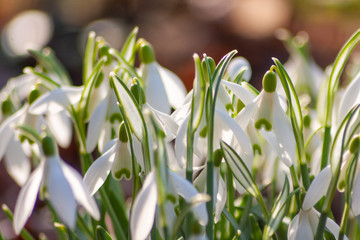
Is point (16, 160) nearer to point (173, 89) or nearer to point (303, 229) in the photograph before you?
point (173, 89)

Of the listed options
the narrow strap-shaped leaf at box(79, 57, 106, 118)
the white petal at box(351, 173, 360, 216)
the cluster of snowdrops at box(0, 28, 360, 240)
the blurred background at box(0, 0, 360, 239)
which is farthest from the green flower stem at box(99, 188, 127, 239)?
the blurred background at box(0, 0, 360, 239)

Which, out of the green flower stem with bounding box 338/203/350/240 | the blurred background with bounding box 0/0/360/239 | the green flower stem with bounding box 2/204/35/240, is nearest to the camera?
the green flower stem with bounding box 338/203/350/240

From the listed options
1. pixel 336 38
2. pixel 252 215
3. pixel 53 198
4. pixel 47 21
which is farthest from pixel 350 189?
pixel 47 21

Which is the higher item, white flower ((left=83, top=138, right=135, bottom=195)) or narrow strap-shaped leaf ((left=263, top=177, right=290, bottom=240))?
white flower ((left=83, top=138, right=135, bottom=195))

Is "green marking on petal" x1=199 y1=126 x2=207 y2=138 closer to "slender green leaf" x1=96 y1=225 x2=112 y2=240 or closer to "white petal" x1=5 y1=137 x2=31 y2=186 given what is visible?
"slender green leaf" x1=96 y1=225 x2=112 y2=240

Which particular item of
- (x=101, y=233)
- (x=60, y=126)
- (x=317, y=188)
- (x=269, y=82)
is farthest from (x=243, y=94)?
(x=60, y=126)

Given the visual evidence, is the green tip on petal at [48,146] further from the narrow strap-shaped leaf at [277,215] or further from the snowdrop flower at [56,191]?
the narrow strap-shaped leaf at [277,215]
